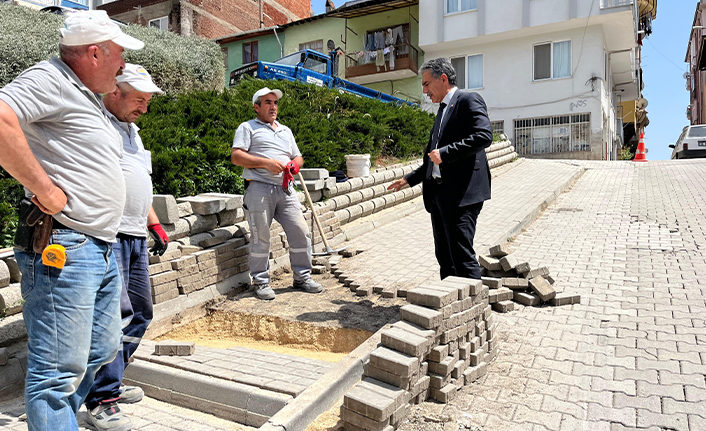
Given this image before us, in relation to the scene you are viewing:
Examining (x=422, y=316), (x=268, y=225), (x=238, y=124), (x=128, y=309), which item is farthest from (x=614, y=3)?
(x=128, y=309)

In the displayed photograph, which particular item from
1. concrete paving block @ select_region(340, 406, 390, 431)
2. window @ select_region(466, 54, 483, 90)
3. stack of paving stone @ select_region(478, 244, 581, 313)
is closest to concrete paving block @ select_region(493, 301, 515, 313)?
stack of paving stone @ select_region(478, 244, 581, 313)

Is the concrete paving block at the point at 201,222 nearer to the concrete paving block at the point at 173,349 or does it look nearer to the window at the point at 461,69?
the concrete paving block at the point at 173,349

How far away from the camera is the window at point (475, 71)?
22.3m

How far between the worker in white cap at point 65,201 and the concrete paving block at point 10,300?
1772mm

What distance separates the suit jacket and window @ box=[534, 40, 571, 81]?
18.9m

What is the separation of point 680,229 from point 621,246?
1.50 m

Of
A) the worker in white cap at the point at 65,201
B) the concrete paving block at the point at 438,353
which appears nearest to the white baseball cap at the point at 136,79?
the worker in white cap at the point at 65,201

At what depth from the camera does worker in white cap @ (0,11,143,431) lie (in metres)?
2.00

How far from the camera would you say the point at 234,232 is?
18.5 ft

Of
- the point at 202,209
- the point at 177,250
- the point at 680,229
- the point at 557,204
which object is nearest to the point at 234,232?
the point at 202,209

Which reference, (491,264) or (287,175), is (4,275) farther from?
(491,264)

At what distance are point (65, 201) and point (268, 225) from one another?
3.13 meters

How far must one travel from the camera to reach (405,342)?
114 inches

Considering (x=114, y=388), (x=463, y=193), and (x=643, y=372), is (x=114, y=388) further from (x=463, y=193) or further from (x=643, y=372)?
(x=643, y=372)
